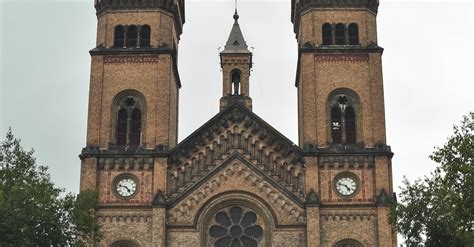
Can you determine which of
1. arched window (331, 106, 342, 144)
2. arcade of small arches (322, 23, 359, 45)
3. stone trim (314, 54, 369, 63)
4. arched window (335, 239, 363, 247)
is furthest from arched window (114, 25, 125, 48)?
arched window (335, 239, 363, 247)

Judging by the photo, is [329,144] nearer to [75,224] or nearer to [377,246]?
[377,246]

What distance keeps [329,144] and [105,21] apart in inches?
511

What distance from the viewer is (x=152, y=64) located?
146ft

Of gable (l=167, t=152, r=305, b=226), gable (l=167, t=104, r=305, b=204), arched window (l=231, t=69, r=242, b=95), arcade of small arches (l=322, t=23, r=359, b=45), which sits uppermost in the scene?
arcade of small arches (l=322, t=23, r=359, b=45)

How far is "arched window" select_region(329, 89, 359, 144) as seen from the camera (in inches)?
1710

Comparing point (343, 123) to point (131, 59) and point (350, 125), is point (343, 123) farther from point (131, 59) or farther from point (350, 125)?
point (131, 59)

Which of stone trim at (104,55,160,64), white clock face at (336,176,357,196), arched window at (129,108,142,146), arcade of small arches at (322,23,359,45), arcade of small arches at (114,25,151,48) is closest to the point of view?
white clock face at (336,176,357,196)

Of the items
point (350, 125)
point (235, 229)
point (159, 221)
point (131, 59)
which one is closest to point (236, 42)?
point (131, 59)

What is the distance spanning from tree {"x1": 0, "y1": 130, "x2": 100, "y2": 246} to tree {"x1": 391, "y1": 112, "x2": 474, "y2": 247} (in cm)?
1233

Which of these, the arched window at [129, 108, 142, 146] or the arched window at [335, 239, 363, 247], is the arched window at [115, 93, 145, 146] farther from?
the arched window at [335, 239, 363, 247]

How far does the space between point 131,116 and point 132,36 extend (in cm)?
Result: 430

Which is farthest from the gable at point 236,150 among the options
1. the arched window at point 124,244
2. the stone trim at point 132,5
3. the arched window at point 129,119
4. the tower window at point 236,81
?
the stone trim at point 132,5

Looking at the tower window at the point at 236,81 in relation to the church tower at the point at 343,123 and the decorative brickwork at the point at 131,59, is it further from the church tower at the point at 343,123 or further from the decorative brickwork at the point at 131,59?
the decorative brickwork at the point at 131,59

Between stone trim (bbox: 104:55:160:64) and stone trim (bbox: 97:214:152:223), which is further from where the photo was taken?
stone trim (bbox: 104:55:160:64)
